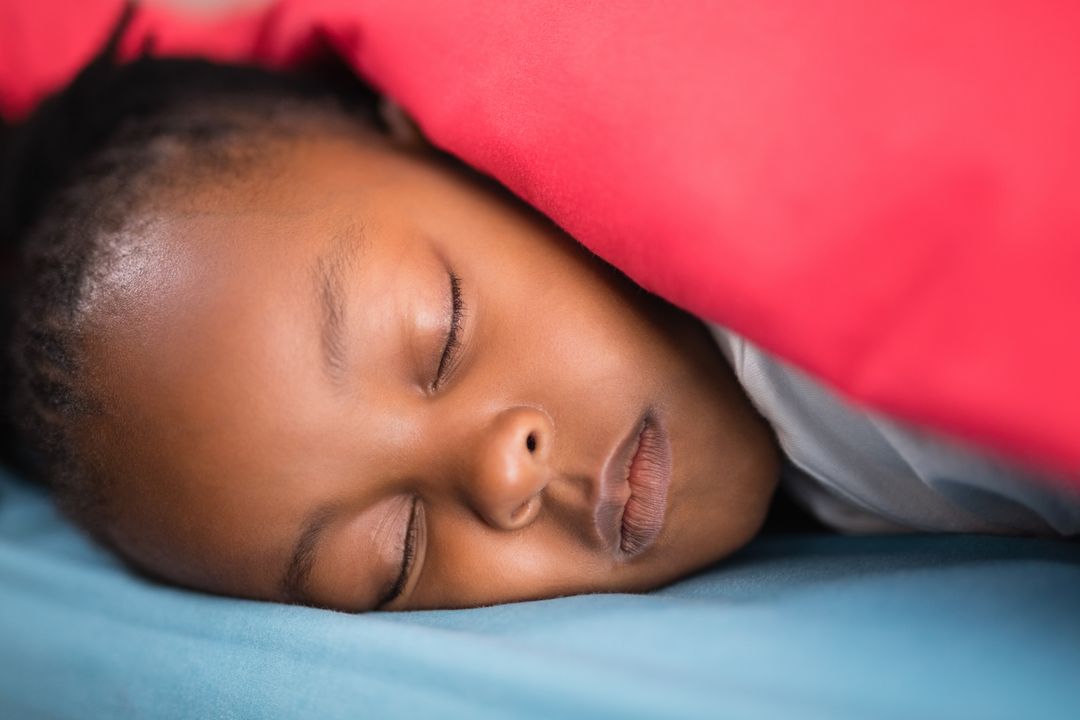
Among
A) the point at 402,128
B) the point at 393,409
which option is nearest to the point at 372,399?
the point at 393,409

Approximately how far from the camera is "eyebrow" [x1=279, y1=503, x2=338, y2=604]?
2.28 feet

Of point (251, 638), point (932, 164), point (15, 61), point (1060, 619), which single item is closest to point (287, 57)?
point (15, 61)

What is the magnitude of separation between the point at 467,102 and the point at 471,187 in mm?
79

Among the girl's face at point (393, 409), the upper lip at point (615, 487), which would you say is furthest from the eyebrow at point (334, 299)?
the upper lip at point (615, 487)

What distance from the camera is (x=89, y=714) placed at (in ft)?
2.39

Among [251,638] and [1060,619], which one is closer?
[1060,619]

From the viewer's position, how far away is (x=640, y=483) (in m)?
0.72

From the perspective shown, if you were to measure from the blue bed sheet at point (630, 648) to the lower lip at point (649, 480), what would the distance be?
0.21 feet

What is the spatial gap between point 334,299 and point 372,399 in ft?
0.27

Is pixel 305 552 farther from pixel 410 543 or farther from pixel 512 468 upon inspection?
pixel 512 468

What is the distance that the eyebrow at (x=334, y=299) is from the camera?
674mm

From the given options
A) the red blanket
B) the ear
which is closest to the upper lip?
the red blanket

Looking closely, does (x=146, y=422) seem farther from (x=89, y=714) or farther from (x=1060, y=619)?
Result: (x=1060, y=619)

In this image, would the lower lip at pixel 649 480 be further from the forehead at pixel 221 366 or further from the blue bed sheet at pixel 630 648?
the forehead at pixel 221 366
